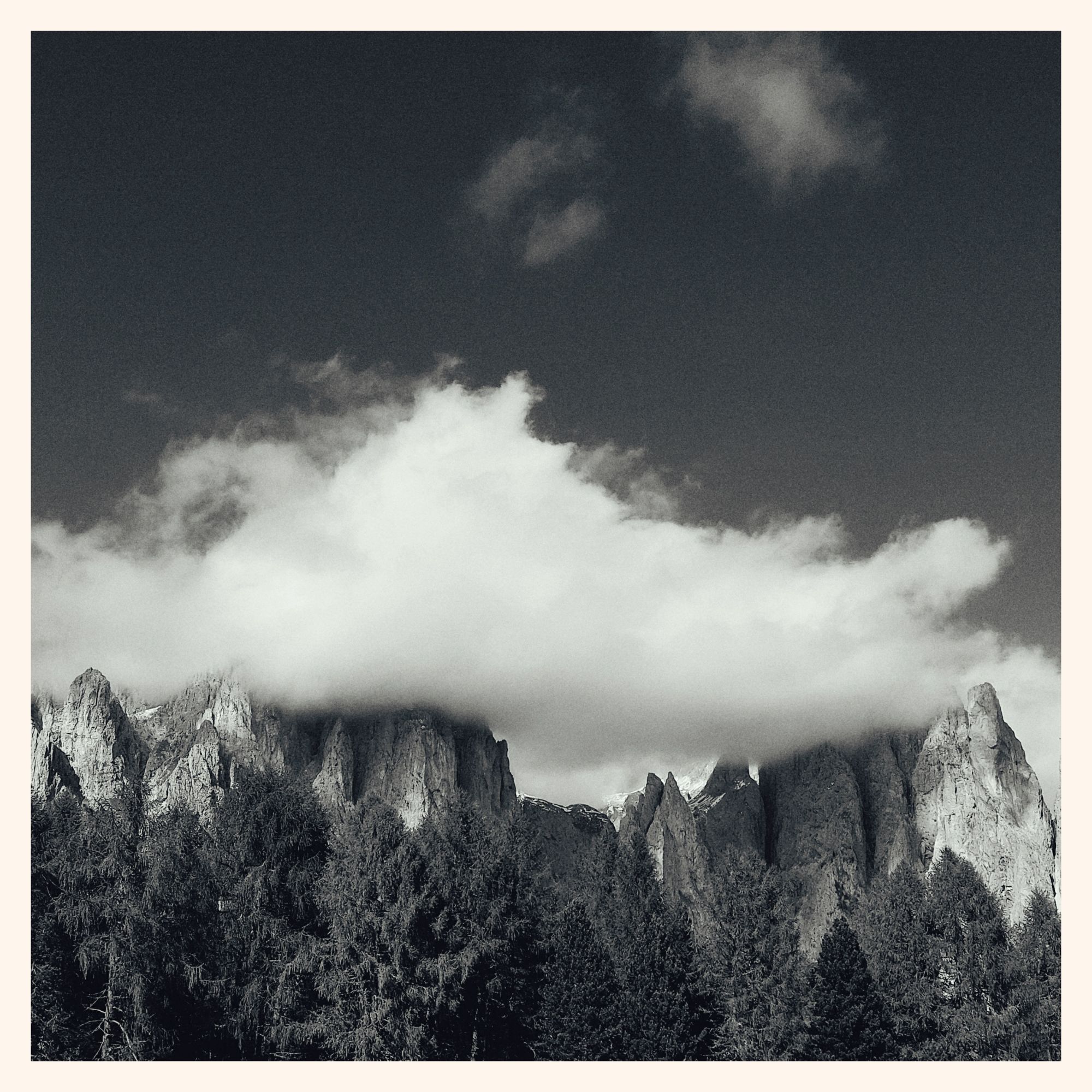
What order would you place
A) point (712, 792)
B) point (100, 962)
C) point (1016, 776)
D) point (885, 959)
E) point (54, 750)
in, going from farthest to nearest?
point (712, 792) → point (1016, 776) → point (54, 750) → point (885, 959) → point (100, 962)

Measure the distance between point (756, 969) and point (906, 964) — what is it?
707 cm

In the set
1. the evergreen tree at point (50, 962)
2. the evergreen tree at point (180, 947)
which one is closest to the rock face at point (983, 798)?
the evergreen tree at point (180, 947)

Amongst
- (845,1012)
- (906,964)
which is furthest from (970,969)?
(845,1012)

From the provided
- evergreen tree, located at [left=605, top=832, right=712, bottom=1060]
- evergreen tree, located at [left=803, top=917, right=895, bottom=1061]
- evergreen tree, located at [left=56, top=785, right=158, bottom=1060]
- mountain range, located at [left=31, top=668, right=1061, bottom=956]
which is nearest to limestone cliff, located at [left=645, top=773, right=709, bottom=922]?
mountain range, located at [left=31, top=668, right=1061, bottom=956]

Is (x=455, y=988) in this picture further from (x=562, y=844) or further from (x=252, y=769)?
(x=562, y=844)

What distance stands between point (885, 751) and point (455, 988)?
328 ft

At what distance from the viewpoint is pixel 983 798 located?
4530 inches

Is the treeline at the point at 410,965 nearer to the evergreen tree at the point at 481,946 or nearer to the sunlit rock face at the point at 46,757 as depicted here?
the evergreen tree at the point at 481,946

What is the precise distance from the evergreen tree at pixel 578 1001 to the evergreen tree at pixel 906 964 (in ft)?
28.3

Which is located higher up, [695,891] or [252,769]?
[252,769]

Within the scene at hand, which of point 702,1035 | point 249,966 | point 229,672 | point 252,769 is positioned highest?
point 229,672

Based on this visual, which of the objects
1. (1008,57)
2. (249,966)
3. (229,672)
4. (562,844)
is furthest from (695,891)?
(1008,57)

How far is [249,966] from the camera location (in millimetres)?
32125

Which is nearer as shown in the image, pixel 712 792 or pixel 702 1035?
pixel 702 1035
